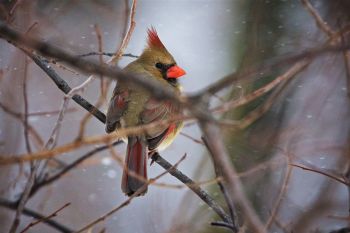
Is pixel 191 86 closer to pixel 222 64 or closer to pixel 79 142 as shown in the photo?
pixel 222 64

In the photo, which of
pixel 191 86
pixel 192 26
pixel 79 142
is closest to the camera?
pixel 79 142

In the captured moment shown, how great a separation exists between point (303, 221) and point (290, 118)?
1.93 meters

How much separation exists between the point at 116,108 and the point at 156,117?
9.0 inches

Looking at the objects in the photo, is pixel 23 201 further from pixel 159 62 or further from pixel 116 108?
pixel 159 62

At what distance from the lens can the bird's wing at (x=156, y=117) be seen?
129 inches

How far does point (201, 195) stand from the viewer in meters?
2.54

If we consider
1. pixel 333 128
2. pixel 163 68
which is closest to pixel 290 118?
pixel 333 128

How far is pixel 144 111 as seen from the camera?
346cm

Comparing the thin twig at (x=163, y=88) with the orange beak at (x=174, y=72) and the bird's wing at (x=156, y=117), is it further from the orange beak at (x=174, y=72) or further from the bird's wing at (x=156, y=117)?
the orange beak at (x=174, y=72)

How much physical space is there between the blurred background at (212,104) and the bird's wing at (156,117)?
0.89 feet

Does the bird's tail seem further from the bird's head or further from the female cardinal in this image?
the bird's head

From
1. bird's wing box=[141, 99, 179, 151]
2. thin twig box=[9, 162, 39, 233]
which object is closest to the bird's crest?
bird's wing box=[141, 99, 179, 151]

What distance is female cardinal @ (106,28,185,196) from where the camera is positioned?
3137 mm

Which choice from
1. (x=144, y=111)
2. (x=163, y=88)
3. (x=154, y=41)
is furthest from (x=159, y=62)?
(x=163, y=88)
